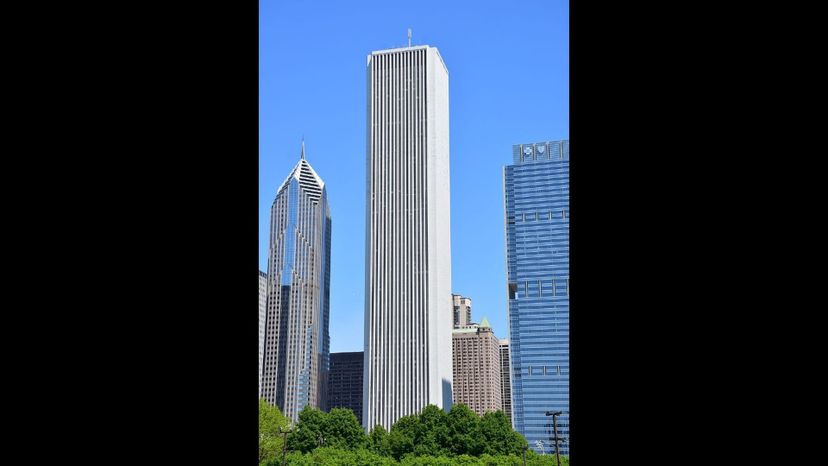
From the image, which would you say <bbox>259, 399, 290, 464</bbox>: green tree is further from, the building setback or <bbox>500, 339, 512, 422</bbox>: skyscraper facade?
the building setback

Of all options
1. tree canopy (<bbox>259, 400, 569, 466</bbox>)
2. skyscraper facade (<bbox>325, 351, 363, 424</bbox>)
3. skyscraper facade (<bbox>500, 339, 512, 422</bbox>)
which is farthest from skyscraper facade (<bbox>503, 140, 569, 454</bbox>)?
tree canopy (<bbox>259, 400, 569, 466</bbox>)

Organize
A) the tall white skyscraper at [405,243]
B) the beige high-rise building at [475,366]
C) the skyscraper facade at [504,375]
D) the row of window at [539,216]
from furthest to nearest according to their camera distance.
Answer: the skyscraper facade at [504,375]
the beige high-rise building at [475,366]
the row of window at [539,216]
the tall white skyscraper at [405,243]

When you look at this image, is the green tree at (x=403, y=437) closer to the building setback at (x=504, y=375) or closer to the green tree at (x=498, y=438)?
the green tree at (x=498, y=438)

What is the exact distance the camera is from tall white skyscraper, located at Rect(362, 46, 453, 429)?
4984 centimetres

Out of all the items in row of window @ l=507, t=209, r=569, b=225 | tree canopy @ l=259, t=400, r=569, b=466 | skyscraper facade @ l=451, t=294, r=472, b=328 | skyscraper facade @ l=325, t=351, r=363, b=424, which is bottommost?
skyscraper facade @ l=325, t=351, r=363, b=424

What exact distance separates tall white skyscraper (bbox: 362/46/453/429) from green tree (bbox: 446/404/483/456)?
60.9ft

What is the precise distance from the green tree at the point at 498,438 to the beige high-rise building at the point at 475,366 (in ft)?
145

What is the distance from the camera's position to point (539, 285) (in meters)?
66.7

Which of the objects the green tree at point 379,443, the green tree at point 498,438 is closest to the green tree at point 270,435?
the green tree at point 379,443

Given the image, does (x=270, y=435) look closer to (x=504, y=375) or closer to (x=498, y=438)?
(x=498, y=438)

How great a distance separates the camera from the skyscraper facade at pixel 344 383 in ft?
279
